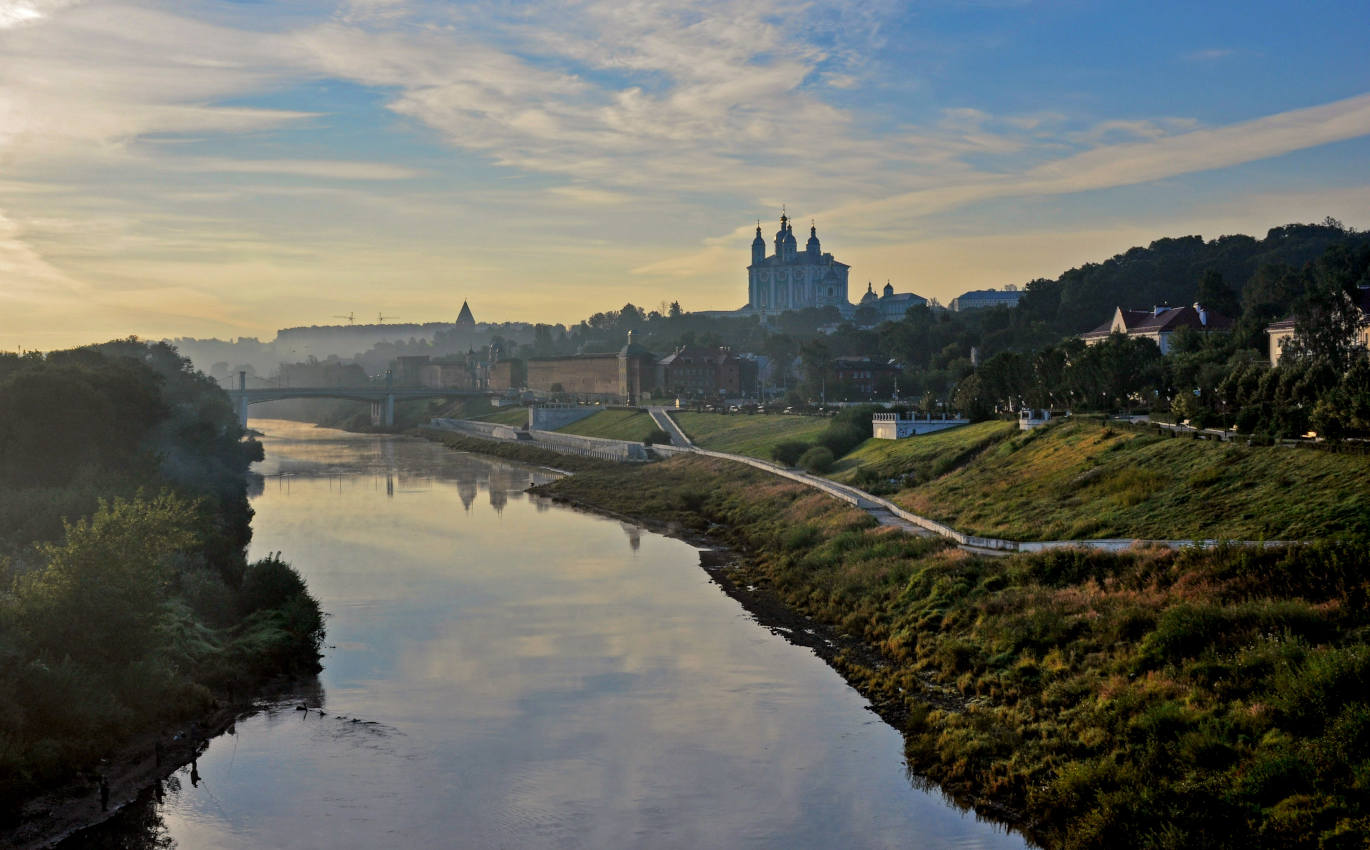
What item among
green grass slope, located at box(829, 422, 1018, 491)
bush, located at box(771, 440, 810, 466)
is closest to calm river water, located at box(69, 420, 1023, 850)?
green grass slope, located at box(829, 422, 1018, 491)

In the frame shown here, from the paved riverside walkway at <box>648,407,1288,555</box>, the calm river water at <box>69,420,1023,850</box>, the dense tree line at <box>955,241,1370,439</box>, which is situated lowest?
the calm river water at <box>69,420,1023,850</box>

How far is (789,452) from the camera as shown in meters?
71.4

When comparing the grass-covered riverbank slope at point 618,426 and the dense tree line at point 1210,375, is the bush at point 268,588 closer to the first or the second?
the dense tree line at point 1210,375

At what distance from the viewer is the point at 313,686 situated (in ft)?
96.2

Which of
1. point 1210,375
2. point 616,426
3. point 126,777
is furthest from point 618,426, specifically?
point 126,777

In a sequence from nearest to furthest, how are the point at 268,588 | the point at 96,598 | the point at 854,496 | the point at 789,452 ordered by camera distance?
the point at 96,598
the point at 268,588
the point at 854,496
the point at 789,452

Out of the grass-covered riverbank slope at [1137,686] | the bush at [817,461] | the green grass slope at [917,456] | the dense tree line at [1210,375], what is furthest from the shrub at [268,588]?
the bush at [817,461]

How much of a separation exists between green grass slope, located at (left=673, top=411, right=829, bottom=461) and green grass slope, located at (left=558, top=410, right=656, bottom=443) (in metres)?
3.92

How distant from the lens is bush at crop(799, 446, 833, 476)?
220 ft

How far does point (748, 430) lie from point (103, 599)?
6841cm

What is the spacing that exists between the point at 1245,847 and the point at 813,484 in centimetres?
3945

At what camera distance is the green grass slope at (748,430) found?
3189 inches

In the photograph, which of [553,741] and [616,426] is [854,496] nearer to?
[553,741]

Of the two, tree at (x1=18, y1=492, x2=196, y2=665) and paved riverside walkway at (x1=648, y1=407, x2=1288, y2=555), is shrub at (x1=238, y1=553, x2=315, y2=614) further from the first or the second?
paved riverside walkway at (x1=648, y1=407, x2=1288, y2=555)
